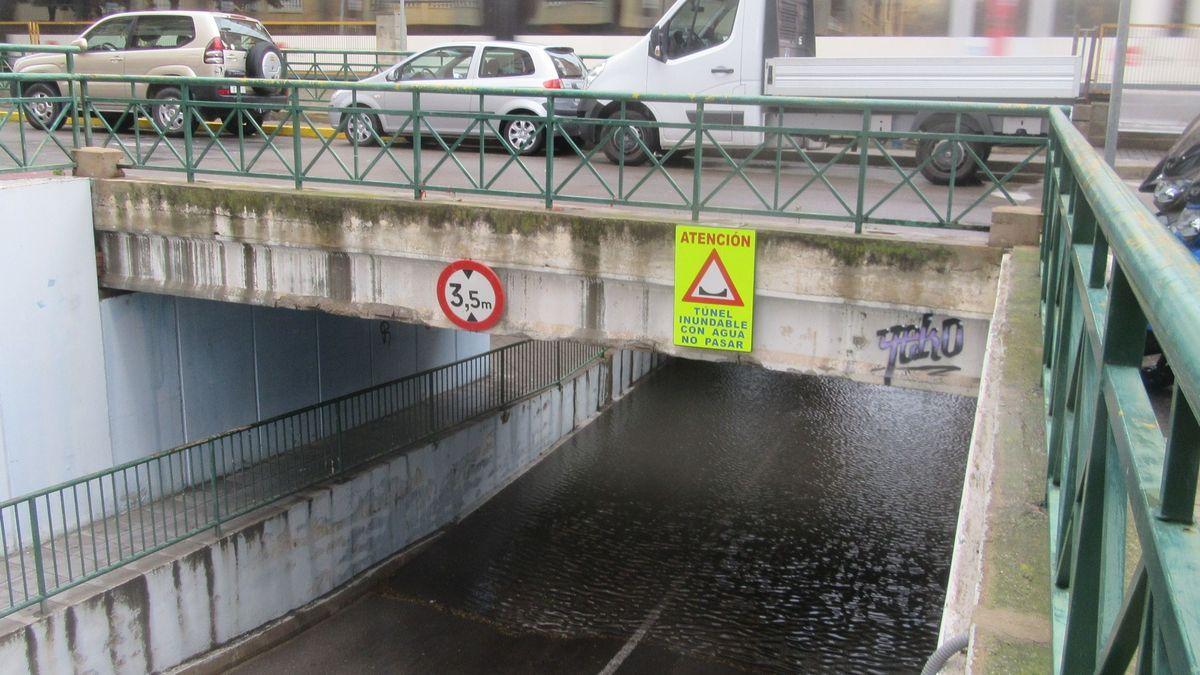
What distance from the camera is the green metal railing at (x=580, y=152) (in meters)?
7.80

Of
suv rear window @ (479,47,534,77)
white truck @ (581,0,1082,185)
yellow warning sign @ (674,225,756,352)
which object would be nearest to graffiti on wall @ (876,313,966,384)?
yellow warning sign @ (674,225,756,352)

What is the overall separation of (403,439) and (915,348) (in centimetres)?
717

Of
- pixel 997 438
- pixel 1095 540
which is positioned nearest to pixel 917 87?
pixel 997 438

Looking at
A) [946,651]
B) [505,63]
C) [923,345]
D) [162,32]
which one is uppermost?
[162,32]

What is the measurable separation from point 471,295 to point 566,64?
7360 millimetres

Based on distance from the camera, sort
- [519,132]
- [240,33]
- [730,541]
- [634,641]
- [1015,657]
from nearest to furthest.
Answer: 1. [1015,657]
2. [634,641]
3. [730,541]
4. [519,132]
5. [240,33]

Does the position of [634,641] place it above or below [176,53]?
below

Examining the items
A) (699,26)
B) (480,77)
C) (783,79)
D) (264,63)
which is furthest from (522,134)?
(264,63)

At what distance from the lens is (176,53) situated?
51.5 feet

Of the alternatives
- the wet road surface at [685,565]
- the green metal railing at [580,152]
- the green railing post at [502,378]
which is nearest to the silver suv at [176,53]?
the green metal railing at [580,152]

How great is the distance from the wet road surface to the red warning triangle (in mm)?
4023

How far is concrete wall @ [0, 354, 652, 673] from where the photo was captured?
8.31 metres

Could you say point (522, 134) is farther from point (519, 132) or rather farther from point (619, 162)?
point (619, 162)

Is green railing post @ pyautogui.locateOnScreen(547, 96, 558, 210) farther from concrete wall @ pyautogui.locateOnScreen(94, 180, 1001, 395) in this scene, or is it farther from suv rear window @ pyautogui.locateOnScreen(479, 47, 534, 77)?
suv rear window @ pyautogui.locateOnScreen(479, 47, 534, 77)
